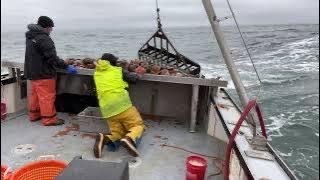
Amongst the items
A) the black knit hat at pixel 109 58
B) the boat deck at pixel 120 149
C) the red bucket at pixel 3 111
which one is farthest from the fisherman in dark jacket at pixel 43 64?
the black knit hat at pixel 109 58

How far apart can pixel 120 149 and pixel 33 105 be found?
167cm

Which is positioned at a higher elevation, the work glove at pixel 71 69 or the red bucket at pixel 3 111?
the work glove at pixel 71 69

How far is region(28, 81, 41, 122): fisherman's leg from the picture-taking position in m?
5.09

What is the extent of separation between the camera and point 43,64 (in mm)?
4883

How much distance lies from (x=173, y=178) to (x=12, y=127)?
2670 mm

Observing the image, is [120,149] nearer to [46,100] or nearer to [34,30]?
[46,100]

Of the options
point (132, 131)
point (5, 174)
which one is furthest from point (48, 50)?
point (5, 174)

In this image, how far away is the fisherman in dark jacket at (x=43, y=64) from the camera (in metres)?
4.80

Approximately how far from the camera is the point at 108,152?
4.28 m

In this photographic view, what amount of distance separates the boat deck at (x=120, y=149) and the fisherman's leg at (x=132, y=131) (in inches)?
6.3

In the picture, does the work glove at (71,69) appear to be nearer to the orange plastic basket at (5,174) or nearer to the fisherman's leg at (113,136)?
the fisherman's leg at (113,136)

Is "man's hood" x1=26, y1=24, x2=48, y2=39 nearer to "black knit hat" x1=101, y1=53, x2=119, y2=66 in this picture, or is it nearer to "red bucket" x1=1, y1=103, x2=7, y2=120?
"black knit hat" x1=101, y1=53, x2=119, y2=66

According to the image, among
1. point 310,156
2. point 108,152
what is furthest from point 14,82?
point 310,156

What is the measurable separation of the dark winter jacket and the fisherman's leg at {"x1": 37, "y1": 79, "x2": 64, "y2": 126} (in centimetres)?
10
